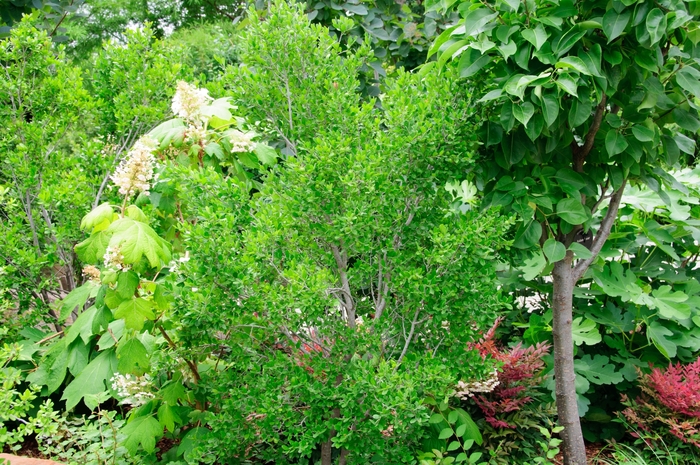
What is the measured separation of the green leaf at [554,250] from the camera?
252 centimetres

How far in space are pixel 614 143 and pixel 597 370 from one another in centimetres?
142

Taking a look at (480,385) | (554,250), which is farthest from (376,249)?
(480,385)

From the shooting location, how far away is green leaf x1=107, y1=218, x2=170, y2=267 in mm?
2262

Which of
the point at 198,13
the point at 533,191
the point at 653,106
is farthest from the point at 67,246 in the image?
the point at 198,13

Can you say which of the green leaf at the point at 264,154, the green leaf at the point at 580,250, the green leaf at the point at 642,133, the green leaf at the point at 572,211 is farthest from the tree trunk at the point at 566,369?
the green leaf at the point at 264,154

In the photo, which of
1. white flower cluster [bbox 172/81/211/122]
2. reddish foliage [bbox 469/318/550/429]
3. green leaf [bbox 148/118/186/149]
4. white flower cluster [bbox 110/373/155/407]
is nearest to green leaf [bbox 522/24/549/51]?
reddish foliage [bbox 469/318/550/429]

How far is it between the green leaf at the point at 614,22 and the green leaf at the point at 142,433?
2.39 metres

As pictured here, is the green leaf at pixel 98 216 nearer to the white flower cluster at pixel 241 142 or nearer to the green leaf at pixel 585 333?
the white flower cluster at pixel 241 142

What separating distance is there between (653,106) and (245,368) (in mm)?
1993

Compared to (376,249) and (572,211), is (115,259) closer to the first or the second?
(376,249)

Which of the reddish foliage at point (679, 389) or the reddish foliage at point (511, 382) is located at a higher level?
the reddish foliage at point (511, 382)

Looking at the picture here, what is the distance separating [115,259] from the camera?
230cm

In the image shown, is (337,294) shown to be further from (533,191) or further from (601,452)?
(601,452)

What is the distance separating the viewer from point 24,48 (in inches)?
138
